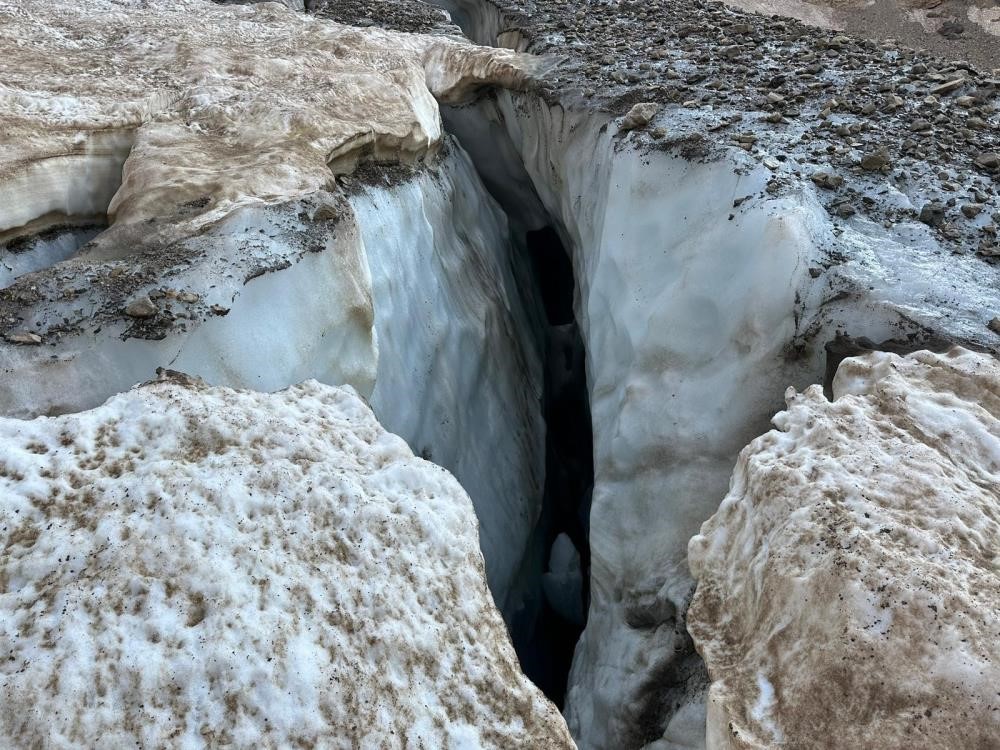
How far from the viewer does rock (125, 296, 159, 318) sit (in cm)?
256

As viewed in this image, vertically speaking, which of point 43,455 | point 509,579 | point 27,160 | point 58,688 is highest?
point 27,160

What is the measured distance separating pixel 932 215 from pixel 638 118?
4.79 feet

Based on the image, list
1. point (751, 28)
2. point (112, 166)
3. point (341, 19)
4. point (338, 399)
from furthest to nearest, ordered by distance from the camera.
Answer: point (341, 19) < point (751, 28) < point (112, 166) < point (338, 399)

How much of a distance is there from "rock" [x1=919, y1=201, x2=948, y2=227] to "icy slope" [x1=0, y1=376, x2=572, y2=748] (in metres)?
2.18

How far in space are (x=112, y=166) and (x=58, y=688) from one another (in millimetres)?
2552

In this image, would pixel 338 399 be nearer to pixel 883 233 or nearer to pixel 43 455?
pixel 43 455

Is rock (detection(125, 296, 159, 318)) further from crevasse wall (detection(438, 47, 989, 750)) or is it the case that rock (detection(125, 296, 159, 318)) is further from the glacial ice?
crevasse wall (detection(438, 47, 989, 750))

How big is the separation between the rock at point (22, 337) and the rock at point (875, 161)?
130 inches

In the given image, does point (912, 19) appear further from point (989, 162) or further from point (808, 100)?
point (989, 162)

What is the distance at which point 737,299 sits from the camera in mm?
2998

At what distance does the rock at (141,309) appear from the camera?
8.40 ft

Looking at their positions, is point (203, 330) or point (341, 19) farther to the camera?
point (341, 19)

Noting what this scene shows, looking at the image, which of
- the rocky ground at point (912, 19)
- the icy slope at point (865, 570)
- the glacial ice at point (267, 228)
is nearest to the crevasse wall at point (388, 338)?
the glacial ice at point (267, 228)

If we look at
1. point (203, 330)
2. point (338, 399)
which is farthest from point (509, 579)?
point (203, 330)
